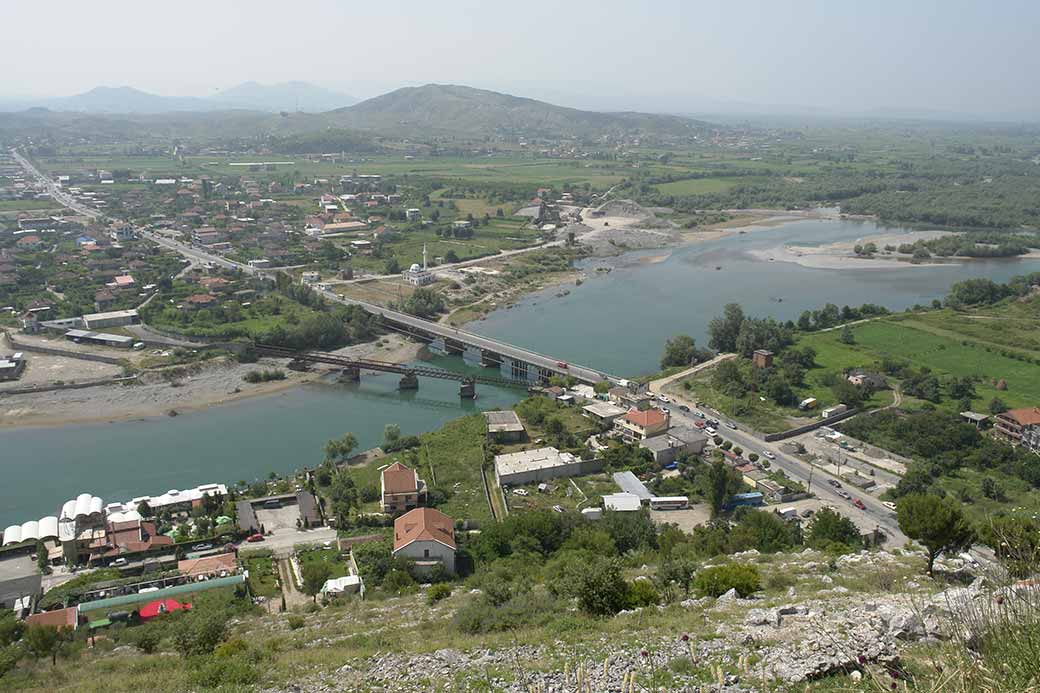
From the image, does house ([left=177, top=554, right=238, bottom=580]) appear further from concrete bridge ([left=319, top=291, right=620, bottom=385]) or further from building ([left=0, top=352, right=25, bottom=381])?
building ([left=0, top=352, right=25, bottom=381])

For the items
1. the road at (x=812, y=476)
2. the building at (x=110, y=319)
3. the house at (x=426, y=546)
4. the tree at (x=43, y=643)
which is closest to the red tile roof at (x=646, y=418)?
the road at (x=812, y=476)

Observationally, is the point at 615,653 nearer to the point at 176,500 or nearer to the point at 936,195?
the point at 176,500

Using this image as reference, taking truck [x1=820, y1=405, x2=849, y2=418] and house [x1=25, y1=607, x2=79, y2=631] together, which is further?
truck [x1=820, y1=405, x2=849, y2=418]

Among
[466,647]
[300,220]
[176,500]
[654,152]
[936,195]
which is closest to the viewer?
[466,647]

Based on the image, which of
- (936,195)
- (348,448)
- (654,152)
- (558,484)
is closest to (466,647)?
(558,484)

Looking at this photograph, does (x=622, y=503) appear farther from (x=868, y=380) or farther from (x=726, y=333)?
(x=726, y=333)

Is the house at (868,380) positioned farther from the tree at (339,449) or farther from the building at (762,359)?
the tree at (339,449)

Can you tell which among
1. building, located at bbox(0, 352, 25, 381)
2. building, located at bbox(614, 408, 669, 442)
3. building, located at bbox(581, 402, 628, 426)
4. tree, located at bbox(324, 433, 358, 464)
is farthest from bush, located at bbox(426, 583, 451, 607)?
building, located at bbox(0, 352, 25, 381)
